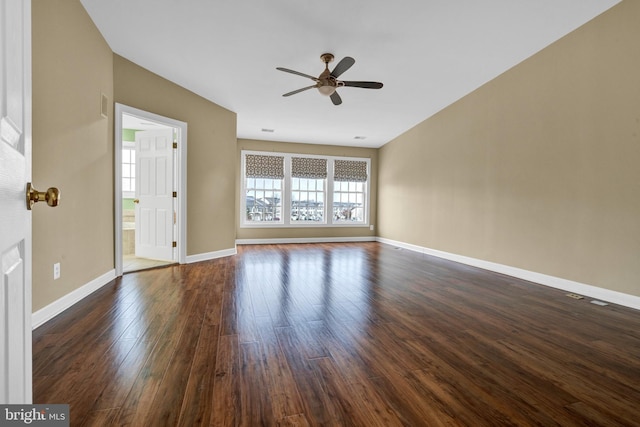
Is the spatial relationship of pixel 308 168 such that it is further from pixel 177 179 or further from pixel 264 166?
pixel 177 179

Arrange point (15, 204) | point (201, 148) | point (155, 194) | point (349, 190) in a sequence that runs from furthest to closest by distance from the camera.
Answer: point (349, 190) < point (201, 148) < point (155, 194) < point (15, 204)

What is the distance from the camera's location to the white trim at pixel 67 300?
2.46 metres

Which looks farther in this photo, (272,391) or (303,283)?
(303,283)

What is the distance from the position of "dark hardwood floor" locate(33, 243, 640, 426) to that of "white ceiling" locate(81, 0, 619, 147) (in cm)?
291

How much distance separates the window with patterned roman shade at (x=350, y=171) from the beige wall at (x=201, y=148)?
3248 mm

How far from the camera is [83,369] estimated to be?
6.03 ft

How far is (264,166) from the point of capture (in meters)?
7.71

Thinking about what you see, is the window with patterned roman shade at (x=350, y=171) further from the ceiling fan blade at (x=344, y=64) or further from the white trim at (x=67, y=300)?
the white trim at (x=67, y=300)

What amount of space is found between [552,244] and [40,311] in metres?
5.49

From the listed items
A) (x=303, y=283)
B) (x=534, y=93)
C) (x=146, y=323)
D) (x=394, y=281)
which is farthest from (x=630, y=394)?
(x=534, y=93)

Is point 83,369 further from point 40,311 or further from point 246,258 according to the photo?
point 246,258

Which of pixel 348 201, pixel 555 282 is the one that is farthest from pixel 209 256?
pixel 555 282

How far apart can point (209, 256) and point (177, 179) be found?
1.42m

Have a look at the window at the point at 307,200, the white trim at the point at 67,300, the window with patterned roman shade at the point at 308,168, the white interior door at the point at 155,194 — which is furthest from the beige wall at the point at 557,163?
the white trim at the point at 67,300
